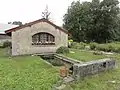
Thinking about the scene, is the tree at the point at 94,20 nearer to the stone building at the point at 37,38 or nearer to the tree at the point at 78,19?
the tree at the point at 78,19

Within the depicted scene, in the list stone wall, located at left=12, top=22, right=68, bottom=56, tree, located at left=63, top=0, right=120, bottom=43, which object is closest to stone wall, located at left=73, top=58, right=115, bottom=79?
stone wall, located at left=12, top=22, right=68, bottom=56

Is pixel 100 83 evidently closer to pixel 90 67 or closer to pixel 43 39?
pixel 90 67

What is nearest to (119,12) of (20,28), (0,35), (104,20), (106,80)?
(104,20)

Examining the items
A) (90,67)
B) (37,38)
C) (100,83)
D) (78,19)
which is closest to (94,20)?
(78,19)

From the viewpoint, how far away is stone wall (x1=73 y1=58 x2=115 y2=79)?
9.23 m

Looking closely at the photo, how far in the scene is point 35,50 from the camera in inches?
727

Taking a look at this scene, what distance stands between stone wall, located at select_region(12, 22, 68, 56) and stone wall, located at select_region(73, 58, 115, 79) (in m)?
8.19

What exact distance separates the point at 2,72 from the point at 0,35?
82.1ft

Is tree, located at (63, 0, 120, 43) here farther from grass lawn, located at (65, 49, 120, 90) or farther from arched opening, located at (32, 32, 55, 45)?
grass lawn, located at (65, 49, 120, 90)

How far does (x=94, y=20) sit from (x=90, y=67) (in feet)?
107

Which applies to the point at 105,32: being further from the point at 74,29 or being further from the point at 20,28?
the point at 20,28

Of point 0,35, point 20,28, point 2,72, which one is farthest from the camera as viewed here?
point 0,35

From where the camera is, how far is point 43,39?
19188 mm

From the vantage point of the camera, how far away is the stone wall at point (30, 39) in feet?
57.4
